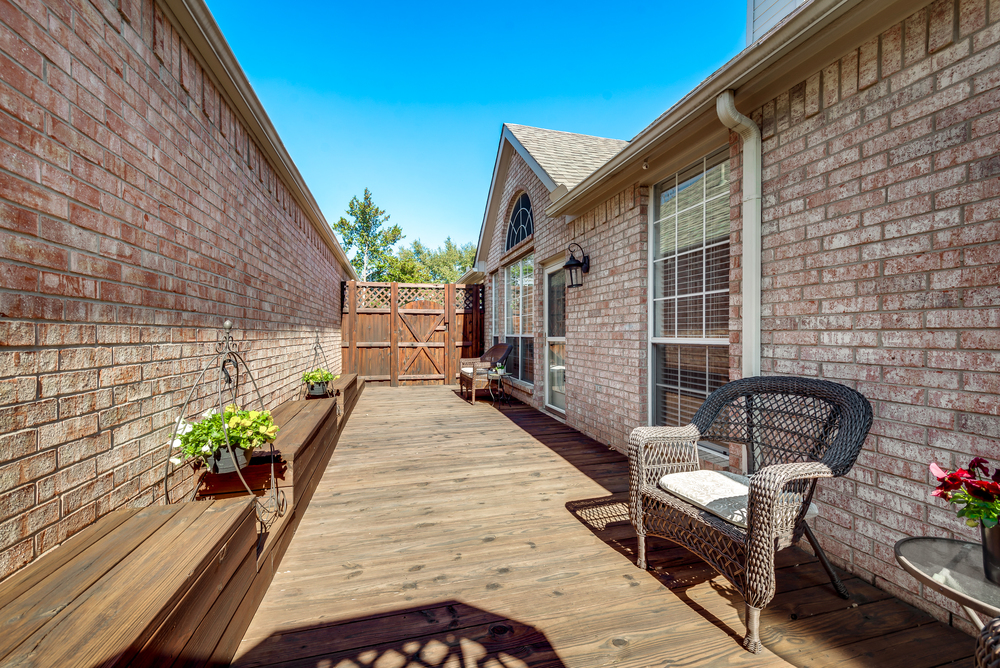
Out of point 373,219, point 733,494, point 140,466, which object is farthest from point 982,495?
point 373,219

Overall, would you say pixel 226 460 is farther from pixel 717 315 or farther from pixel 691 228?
pixel 691 228

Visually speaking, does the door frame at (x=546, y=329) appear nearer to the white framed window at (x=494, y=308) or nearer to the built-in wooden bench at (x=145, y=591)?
the white framed window at (x=494, y=308)

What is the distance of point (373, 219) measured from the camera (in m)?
23.7

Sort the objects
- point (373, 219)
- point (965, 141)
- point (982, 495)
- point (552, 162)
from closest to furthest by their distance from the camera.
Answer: point (982, 495), point (965, 141), point (552, 162), point (373, 219)

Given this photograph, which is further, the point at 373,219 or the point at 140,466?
the point at 373,219

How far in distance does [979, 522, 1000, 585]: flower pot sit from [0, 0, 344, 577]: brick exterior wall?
2.56m

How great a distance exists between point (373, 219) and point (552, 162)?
20335mm

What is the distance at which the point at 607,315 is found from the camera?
4.12 m

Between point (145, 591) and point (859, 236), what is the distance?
289 cm

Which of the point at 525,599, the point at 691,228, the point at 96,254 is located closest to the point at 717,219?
the point at 691,228

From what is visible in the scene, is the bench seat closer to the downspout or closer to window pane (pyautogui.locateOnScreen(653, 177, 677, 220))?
the downspout

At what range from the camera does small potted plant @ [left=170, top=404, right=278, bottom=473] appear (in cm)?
174

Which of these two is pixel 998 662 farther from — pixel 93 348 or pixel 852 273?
pixel 93 348

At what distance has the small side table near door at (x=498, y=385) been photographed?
671cm
